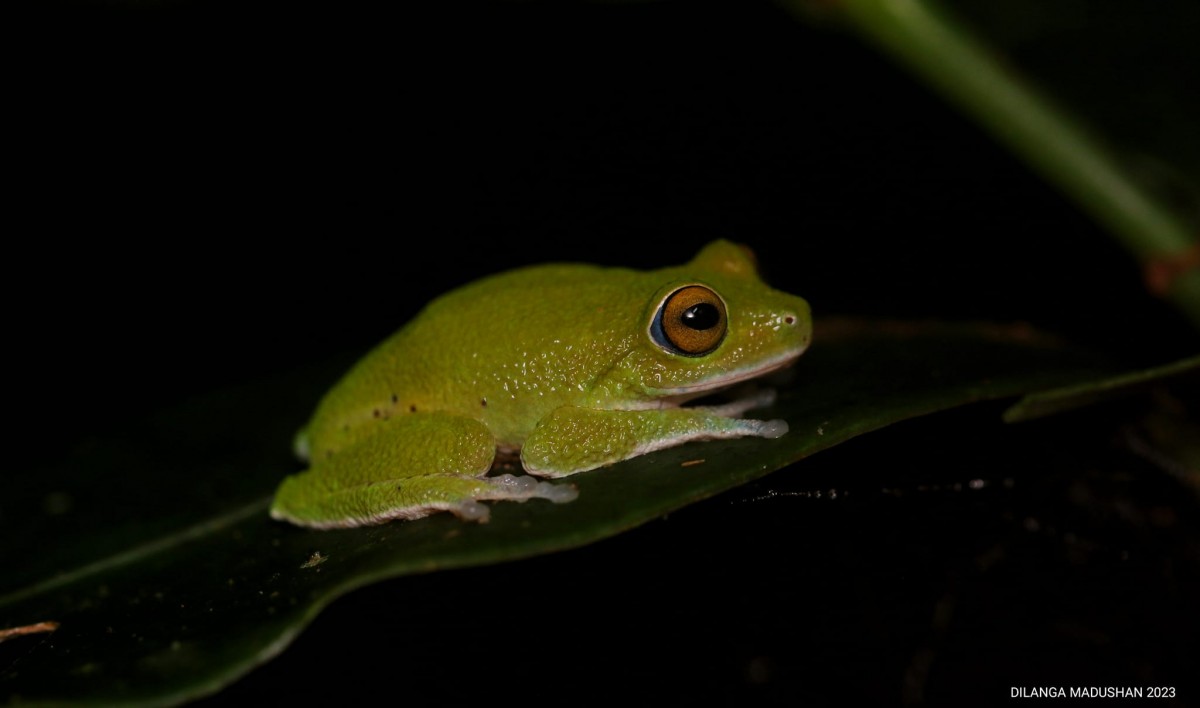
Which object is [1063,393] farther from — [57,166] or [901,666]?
[57,166]

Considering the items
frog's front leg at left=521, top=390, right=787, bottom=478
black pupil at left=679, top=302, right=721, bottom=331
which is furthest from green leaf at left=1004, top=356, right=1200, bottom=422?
black pupil at left=679, top=302, right=721, bottom=331

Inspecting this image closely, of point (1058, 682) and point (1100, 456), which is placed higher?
point (1100, 456)

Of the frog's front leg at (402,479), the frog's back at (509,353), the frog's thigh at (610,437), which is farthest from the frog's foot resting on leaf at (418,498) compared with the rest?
the frog's back at (509,353)

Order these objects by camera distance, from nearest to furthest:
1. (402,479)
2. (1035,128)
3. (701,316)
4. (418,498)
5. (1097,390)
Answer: (1097,390)
(418,498)
(402,479)
(701,316)
(1035,128)

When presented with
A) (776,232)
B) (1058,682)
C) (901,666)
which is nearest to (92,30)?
(776,232)

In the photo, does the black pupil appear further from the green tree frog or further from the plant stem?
the plant stem

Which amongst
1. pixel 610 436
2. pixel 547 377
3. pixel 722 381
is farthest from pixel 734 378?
pixel 547 377

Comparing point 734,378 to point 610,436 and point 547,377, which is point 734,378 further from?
point 547,377
